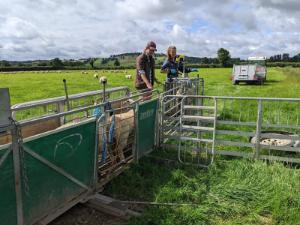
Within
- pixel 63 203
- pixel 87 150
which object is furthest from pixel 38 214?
pixel 87 150

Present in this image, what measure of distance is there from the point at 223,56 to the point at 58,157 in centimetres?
9209

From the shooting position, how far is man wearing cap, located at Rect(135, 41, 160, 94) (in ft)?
24.6

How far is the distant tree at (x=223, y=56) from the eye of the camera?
293 feet

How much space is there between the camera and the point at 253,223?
13.4 feet

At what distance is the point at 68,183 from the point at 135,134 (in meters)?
1.94

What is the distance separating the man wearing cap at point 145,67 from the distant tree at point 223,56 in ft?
272

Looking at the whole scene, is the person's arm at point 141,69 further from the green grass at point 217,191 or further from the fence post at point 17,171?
the fence post at point 17,171

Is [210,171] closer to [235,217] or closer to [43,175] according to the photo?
[235,217]

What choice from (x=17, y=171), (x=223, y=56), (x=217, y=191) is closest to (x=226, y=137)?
(x=217, y=191)

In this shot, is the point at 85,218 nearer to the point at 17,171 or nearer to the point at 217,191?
the point at 17,171

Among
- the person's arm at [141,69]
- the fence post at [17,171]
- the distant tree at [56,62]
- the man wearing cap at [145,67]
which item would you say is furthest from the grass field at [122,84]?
the distant tree at [56,62]

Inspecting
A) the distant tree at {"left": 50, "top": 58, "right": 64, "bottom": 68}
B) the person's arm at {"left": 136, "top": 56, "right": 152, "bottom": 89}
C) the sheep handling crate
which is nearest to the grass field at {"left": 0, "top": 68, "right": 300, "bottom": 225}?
the sheep handling crate

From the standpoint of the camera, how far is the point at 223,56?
9181 cm

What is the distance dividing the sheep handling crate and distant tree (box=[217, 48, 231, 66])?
280 ft
